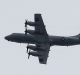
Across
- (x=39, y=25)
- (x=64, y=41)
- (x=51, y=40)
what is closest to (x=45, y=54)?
(x=51, y=40)

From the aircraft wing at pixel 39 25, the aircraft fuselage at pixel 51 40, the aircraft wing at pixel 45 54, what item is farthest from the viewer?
the aircraft wing at pixel 45 54

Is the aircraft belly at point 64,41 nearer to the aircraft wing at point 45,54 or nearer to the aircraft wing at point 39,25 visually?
the aircraft wing at point 45,54

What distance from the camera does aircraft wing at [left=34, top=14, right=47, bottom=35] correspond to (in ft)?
346

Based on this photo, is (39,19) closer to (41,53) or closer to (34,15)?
(34,15)

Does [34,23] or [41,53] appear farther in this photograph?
[41,53]

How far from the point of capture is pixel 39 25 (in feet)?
351

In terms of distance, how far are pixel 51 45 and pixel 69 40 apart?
15.7 ft

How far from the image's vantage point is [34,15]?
347 feet

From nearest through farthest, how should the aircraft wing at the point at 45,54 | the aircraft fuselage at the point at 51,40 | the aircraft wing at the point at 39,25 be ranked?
the aircraft wing at the point at 39,25 → the aircraft fuselage at the point at 51,40 → the aircraft wing at the point at 45,54

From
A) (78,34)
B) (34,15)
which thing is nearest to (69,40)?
(78,34)

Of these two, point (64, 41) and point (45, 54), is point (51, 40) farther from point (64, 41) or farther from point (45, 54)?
point (45, 54)

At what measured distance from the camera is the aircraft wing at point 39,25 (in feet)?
346

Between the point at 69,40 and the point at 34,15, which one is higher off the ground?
the point at 34,15

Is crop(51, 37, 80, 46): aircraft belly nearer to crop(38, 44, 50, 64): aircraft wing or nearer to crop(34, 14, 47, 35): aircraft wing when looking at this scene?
crop(38, 44, 50, 64): aircraft wing
